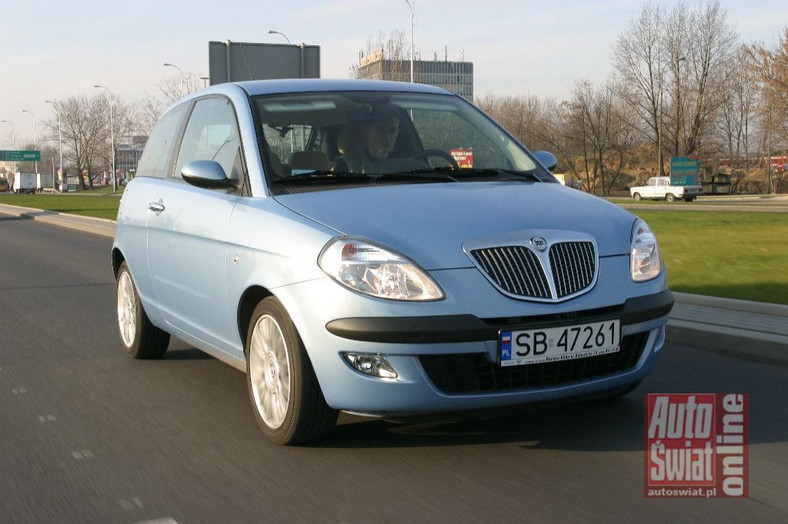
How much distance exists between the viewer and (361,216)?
4297 mm

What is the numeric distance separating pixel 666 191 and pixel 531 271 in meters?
54.1

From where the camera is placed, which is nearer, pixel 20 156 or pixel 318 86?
pixel 318 86

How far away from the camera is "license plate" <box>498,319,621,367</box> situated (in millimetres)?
4012

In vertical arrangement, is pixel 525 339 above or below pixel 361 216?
below

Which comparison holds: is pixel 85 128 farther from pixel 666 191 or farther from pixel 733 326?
pixel 733 326

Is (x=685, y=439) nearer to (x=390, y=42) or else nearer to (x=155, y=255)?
(x=155, y=255)

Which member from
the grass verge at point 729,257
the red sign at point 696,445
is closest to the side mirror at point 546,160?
the red sign at point 696,445

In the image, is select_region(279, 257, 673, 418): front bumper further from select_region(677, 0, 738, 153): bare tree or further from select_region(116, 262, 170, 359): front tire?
select_region(677, 0, 738, 153): bare tree

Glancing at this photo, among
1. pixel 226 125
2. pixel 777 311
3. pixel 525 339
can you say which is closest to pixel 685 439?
pixel 525 339

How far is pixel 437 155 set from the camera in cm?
532

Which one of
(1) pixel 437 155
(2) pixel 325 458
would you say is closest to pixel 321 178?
(1) pixel 437 155

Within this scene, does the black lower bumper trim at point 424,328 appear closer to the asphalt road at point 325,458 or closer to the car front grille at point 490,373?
the car front grille at point 490,373

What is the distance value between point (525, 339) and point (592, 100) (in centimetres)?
7666

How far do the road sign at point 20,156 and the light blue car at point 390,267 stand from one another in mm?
144528
